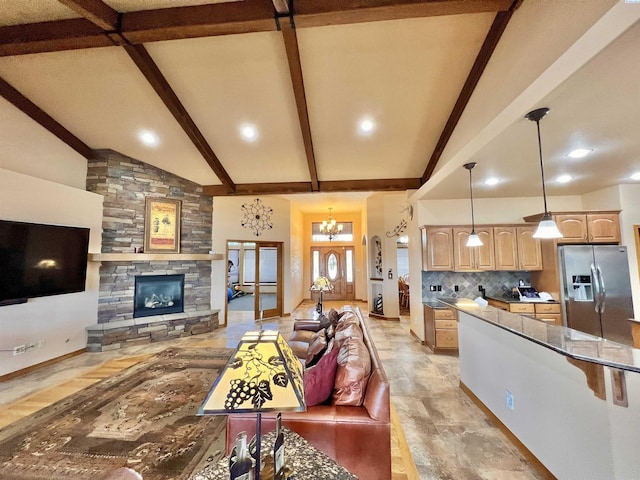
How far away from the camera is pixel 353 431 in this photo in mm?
1705

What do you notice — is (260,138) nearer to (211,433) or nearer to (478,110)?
(478,110)

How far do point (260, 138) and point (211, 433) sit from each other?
4370 mm

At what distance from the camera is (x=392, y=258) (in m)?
7.34

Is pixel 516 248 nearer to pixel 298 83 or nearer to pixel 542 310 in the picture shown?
pixel 542 310

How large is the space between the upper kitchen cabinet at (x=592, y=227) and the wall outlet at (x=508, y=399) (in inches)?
114

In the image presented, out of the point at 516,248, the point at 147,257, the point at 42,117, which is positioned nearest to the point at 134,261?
the point at 147,257

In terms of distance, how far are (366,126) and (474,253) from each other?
2.86m

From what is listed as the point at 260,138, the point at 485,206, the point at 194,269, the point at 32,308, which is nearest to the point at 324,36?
the point at 260,138

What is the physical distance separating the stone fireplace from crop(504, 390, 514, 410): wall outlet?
5503 mm

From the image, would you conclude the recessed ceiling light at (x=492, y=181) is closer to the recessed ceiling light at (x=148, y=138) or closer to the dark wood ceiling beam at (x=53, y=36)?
the dark wood ceiling beam at (x=53, y=36)

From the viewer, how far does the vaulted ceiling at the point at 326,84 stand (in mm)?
2373

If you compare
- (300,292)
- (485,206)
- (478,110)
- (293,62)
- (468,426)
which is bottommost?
(468,426)

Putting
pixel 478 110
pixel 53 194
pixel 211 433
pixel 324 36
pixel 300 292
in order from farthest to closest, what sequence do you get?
pixel 300 292
pixel 53 194
pixel 478 110
pixel 324 36
pixel 211 433

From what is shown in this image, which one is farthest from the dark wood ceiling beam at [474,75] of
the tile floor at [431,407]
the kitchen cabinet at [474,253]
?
the tile floor at [431,407]
